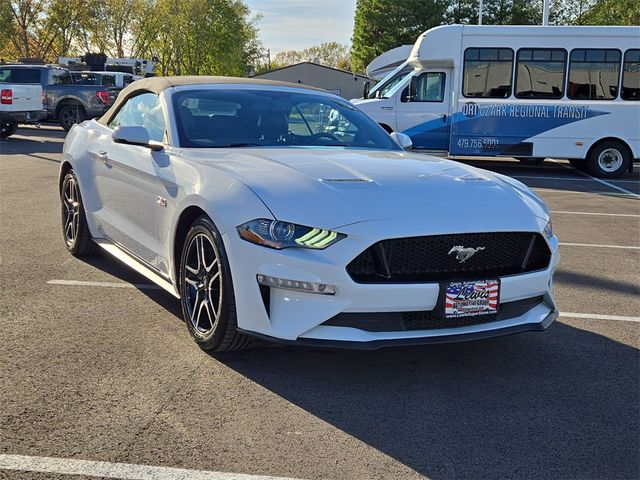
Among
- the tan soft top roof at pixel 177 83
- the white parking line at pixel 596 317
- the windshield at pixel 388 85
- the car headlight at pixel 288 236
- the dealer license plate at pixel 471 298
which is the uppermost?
the windshield at pixel 388 85

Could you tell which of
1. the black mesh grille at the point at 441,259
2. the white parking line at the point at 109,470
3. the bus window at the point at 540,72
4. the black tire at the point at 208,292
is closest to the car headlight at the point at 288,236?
the black mesh grille at the point at 441,259

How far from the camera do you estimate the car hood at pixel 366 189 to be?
3543 mm

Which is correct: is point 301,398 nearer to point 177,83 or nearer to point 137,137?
point 137,137

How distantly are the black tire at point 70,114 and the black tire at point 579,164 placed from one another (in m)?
14.2

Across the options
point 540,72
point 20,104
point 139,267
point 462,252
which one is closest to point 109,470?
point 462,252

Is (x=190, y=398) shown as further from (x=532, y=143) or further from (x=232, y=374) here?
(x=532, y=143)

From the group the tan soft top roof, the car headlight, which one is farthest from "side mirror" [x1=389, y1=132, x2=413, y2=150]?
the car headlight

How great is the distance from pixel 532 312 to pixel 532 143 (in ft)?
38.4

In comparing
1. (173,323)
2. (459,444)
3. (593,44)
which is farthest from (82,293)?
(593,44)

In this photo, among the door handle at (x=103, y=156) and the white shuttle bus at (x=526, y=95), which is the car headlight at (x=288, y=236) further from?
the white shuttle bus at (x=526, y=95)

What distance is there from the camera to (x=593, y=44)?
14.9 m

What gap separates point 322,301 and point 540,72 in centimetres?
1312

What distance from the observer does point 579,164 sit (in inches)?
634

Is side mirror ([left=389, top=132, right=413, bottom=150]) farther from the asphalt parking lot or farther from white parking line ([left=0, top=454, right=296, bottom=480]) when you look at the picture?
white parking line ([left=0, top=454, right=296, bottom=480])
